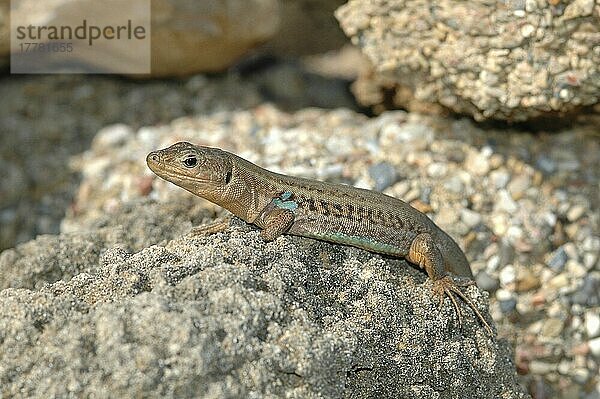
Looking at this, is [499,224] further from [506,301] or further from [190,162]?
[190,162]

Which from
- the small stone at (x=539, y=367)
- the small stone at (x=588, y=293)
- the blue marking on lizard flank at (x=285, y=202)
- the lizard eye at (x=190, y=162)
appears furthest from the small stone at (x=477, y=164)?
the lizard eye at (x=190, y=162)

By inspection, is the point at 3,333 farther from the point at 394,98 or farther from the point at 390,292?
the point at 394,98

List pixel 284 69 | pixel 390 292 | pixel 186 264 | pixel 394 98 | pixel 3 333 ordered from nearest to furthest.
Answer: pixel 3 333 → pixel 186 264 → pixel 390 292 → pixel 394 98 → pixel 284 69

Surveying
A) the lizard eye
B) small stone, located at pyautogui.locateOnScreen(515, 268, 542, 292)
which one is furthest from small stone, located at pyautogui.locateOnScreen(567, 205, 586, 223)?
the lizard eye

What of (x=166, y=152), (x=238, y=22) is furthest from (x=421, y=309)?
(x=238, y=22)

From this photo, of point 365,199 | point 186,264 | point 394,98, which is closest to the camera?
point 186,264

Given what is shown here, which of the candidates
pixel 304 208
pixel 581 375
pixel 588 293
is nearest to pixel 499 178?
pixel 588 293

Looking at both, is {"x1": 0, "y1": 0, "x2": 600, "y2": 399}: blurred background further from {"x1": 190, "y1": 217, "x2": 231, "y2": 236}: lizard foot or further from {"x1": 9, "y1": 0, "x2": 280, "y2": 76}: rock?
{"x1": 190, "y1": 217, "x2": 231, "y2": 236}: lizard foot
